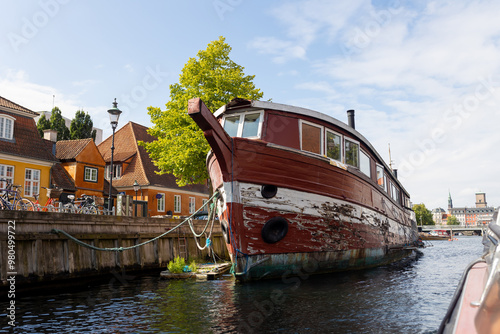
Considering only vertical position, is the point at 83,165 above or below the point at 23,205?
above

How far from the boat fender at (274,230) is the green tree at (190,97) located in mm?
11707

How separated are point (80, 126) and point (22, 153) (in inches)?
764

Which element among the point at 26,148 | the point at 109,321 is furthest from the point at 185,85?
the point at 109,321

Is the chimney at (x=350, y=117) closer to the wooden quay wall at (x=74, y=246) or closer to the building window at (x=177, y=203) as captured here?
the wooden quay wall at (x=74, y=246)

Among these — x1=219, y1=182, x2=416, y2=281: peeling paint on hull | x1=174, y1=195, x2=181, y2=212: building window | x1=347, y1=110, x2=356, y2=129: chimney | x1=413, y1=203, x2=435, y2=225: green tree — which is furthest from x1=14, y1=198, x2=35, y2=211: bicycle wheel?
x1=413, y1=203, x2=435, y2=225: green tree

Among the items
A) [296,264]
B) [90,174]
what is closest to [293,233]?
[296,264]

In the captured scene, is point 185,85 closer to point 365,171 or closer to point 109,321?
point 365,171

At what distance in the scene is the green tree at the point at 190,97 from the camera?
2138 centimetres

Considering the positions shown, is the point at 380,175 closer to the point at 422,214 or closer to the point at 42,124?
the point at 42,124

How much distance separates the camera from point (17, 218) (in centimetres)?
951

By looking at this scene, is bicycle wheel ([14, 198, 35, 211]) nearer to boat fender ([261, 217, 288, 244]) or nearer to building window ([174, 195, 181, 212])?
boat fender ([261, 217, 288, 244])

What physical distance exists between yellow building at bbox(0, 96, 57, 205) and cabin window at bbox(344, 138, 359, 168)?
17.8m

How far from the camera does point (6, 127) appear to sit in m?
21.5

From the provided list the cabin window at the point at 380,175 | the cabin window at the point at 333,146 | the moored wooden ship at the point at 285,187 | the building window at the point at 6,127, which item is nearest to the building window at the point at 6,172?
the building window at the point at 6,127
